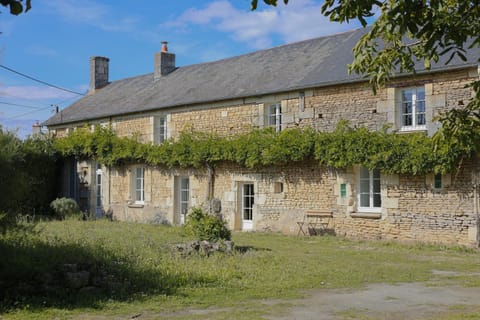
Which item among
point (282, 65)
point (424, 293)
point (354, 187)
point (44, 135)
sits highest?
point (282, 65)

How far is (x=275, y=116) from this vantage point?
19500 millimetres

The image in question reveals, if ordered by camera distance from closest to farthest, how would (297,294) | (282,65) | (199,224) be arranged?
Result: (297,294) < (199,224) < (282,65)

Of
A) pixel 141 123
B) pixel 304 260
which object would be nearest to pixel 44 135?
pixel 141 123

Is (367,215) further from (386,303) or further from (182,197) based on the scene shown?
(386,303)

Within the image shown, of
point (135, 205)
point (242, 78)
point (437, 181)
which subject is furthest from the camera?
point (135, 205)

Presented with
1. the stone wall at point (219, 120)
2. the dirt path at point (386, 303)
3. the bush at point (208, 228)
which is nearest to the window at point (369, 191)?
the stone wall at point (219, 120)

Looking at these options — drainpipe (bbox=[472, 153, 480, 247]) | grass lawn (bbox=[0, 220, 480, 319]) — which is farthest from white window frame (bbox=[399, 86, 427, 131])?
grass lawn (bbox=[0, 220, 480, 319])

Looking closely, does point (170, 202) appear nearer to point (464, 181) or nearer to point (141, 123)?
point (141, 123)

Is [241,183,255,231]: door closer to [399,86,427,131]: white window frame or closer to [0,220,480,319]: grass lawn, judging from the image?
[399,86,427,131]: white window frame

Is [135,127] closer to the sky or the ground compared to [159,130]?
closer to the sky

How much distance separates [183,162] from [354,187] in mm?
6790

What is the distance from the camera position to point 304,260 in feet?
39.2

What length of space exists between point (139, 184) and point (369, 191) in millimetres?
10898

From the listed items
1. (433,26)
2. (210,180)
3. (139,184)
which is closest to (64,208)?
(139,184)
